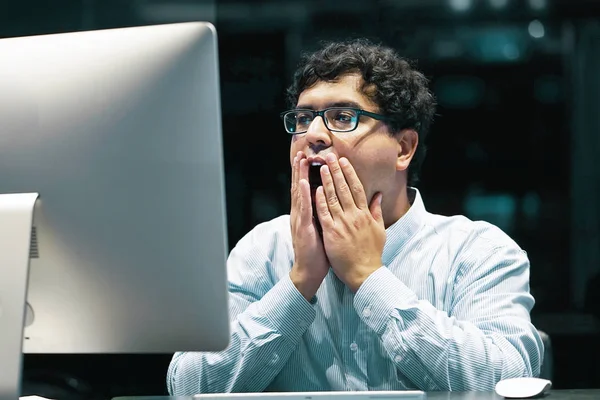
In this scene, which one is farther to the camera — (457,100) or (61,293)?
(457,100)

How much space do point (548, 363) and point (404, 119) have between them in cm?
63

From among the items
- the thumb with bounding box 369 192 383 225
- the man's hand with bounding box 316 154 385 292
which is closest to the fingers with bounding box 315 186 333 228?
the man's hand with bounding box 316 154 385 292

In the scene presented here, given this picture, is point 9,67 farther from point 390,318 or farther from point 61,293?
point 390,318

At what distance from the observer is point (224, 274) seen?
40.3 inches

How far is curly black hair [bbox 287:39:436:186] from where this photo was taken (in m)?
1.73

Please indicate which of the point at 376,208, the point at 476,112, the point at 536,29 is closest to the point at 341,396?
the point at 376,208

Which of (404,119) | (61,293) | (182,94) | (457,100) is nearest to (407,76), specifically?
(404,119)

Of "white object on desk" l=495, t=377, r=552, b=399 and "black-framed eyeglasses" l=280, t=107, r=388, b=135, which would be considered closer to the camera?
"white object on desk" l=495, t=377, r=552, b=399

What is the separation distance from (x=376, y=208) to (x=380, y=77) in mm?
291

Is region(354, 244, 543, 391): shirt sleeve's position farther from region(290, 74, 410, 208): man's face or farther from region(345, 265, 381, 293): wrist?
region(290, 74, 410, 208): man's face

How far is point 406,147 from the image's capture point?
181 centimetres

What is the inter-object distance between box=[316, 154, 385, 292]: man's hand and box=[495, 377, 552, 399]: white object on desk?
1.20ft

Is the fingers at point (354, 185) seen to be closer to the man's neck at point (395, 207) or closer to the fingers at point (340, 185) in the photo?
the fingers at point (340, 185)

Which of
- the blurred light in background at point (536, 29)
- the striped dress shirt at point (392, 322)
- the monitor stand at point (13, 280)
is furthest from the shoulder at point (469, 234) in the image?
the blurred light in background at point (536, 29)
